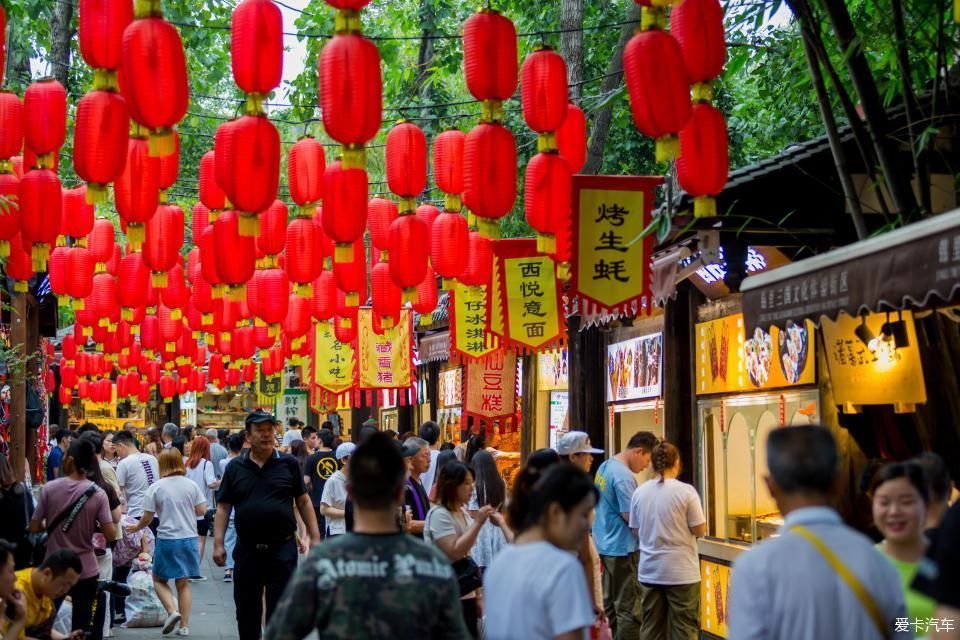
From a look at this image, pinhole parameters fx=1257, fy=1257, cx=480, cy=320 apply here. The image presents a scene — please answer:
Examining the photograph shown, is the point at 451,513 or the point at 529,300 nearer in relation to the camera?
the point at 451,513

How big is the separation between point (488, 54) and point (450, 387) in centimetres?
1668

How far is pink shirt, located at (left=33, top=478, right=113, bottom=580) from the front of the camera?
10242 millimetres

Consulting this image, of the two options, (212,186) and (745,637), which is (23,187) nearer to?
(212,186)

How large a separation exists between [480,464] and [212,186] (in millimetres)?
5802

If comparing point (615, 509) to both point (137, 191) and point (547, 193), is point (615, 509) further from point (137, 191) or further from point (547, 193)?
point (137, 191)

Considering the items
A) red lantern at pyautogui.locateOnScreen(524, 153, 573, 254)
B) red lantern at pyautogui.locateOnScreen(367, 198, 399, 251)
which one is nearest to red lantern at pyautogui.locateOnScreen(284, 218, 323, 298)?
red lantern at pyautogui.locateOnScreen(367, 198, 399, 251)

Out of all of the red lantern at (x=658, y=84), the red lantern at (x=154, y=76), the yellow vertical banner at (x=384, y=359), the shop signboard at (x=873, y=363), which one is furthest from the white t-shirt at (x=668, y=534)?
the yellow vertical banner at (x=384, y=359)

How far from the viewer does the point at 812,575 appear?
3.99m

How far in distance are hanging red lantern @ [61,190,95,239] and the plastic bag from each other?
4.22 meters

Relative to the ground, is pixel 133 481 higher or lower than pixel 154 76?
lower

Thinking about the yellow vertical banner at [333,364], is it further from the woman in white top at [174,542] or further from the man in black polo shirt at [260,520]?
the man in black polo shirt at [260,520]

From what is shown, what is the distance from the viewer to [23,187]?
1191 centimetres

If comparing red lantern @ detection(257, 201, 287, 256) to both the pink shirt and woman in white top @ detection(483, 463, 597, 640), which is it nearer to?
the pink shirt

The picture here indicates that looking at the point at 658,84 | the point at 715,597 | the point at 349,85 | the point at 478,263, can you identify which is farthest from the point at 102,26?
the point at 715,597
